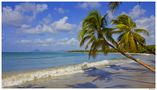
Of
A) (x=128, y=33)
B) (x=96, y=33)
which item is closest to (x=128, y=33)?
(x=128, y=33)

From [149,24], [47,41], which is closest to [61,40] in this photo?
[47,41]

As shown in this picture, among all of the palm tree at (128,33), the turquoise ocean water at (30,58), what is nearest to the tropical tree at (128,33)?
the palm tree at (128,33)

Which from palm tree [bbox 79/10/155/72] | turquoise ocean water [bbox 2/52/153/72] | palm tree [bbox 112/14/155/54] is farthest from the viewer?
turquoise ocean water [bbox 2/52/153/72]

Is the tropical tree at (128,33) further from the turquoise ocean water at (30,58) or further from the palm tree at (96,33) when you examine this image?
the turquoise ocean water at (30,58)

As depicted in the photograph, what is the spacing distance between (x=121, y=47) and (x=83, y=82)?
1.20m

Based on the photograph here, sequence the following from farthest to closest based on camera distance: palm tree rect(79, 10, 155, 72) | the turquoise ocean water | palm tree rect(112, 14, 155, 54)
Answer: the turquoise ocean water, palm tree rect(112, 14, 155, 54), palm tree rect(79, 10, 155, 72)

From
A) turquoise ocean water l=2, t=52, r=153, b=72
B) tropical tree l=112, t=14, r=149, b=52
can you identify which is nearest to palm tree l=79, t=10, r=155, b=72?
tropical tree l=112, t=14, r=149, b=52

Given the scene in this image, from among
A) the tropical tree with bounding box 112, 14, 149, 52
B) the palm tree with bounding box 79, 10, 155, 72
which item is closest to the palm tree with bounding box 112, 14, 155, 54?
the tropical tree with bounding box 112, 14, 149, 52

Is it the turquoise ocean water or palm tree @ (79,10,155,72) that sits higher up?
palm tree @ (79,10,155,72)

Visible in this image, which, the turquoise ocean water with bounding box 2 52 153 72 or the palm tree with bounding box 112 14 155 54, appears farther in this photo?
the turquoise ocean water with bounding box 2 52 153 72

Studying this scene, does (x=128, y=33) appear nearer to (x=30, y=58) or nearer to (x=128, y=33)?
(x=128, y=33)

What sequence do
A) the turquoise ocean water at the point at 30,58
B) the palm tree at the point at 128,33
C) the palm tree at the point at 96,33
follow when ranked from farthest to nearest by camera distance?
1. the turquoise ocean water at the point at 30,58
2. the palm tree at the point at 128,33
3. the palm tree at the point at 96,33

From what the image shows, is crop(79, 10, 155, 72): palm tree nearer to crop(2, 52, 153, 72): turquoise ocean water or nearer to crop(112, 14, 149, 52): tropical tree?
crop(112, 14, 149, 52): tropical tree

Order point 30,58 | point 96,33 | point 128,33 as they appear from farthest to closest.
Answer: point 30,58 → point 128,33 → point 96,33
